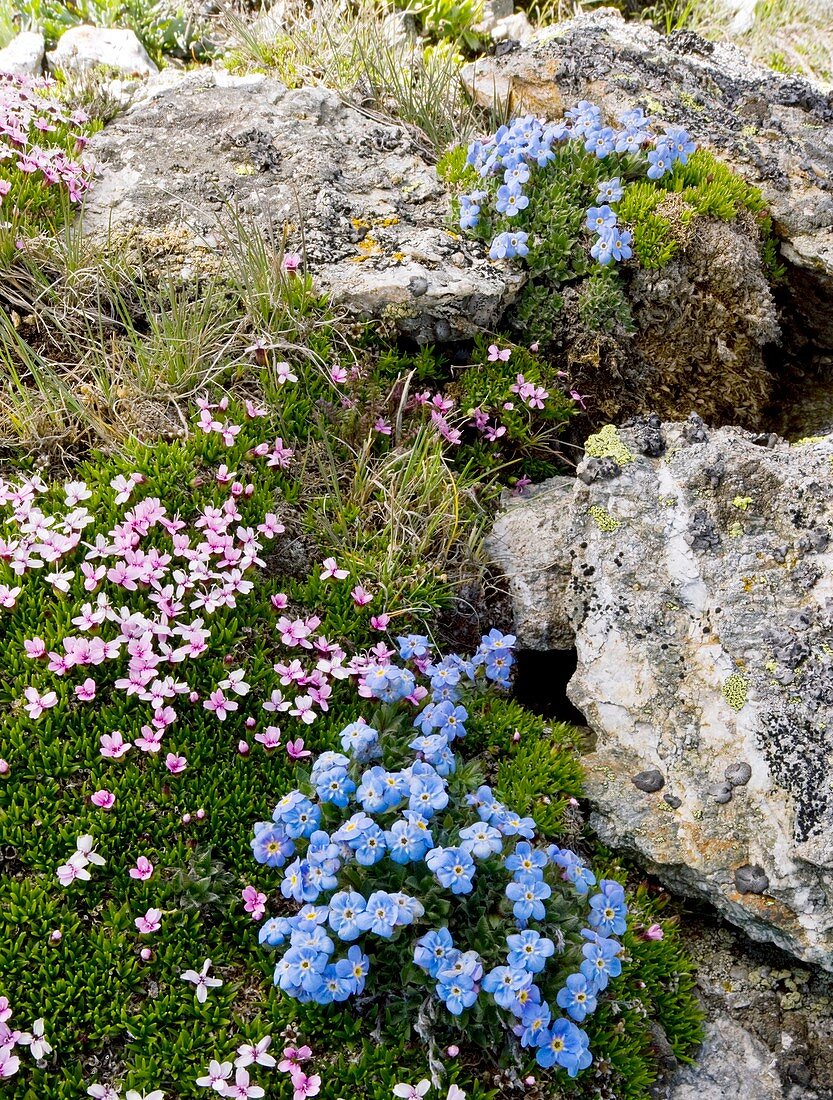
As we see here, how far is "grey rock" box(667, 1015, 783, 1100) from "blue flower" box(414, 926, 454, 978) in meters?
1.24

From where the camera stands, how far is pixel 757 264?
5.77 metres

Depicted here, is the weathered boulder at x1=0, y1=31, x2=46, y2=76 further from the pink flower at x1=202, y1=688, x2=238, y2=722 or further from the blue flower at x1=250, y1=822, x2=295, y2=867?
the blue flower at x1=250, y1=822, x2=295, y2=867

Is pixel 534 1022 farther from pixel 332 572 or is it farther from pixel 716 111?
pixel 716 111

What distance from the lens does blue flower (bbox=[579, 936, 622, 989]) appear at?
3143 mm

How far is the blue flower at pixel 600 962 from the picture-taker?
10.3 feet

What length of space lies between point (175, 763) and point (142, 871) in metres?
0.42

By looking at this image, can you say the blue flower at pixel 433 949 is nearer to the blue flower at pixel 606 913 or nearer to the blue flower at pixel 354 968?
the blue flower at pixel 354 968

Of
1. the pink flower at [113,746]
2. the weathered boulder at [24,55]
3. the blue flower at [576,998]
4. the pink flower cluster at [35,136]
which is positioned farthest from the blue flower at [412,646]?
the weathered boulder at [24,55]

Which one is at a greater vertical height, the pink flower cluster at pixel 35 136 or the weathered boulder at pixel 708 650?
the pink flower cluster at pixel 35 136

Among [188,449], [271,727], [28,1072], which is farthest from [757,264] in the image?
[28,1072]

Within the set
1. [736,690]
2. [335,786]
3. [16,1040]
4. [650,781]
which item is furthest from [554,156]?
[16,1040]

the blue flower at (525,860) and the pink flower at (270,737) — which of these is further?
the pink flower at (270,737)

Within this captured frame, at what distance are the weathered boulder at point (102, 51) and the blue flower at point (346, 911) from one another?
6.50 m

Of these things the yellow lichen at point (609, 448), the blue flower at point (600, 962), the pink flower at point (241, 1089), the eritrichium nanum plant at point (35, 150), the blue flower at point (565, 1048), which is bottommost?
the pink flower at point (241, 1089)
